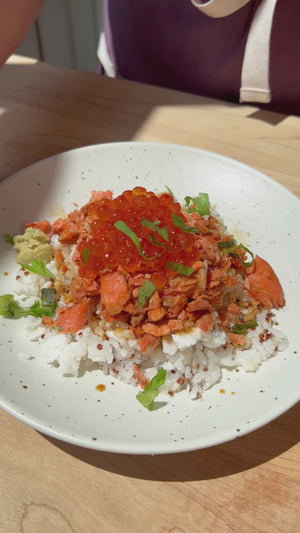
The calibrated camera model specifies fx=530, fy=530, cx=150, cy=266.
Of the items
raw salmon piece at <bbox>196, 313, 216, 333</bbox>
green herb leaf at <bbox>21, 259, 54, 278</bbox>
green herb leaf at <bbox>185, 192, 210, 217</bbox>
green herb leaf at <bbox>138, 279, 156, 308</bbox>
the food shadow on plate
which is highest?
green herb leaf at <bbox>138, 279, 156, 308</bbox>

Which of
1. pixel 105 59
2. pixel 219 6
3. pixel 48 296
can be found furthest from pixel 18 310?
pixel 105 59

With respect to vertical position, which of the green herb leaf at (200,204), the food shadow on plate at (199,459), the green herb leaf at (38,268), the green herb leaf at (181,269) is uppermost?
the green herb leaf at (181,269)

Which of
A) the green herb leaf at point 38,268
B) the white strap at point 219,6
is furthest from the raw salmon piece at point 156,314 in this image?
the white strap at point 219,6

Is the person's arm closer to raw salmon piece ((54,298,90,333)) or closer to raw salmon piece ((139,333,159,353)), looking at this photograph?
raw salmon piece ((54,298,90,333))

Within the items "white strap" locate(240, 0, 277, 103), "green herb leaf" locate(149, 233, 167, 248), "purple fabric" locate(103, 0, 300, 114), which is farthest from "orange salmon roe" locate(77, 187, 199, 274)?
"purple fabric" locate(103, 0, 300, 114)

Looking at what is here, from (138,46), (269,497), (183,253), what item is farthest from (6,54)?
(269,497)

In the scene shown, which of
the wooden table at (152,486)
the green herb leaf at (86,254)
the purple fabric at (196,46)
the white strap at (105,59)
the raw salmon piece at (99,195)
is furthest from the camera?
the white strap at (105,59)

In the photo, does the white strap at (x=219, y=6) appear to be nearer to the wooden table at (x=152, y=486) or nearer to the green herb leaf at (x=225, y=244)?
the green herb leaf at (x=225, y=244)
